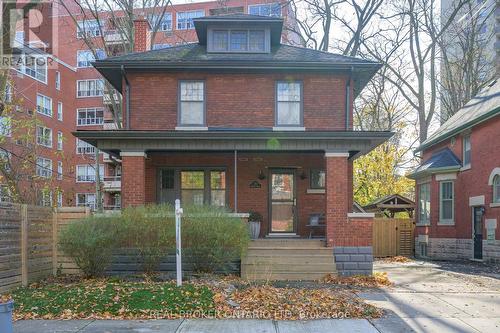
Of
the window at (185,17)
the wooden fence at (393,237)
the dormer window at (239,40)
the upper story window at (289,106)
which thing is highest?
the window at (185,17)

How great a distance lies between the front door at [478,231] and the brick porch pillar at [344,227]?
816cm

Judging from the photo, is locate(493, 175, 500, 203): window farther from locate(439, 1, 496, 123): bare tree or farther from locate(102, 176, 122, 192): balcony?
locate(102, 176, 122, 192): balcony

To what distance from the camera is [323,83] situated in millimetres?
17062

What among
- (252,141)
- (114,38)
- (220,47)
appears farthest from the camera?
(114,38)

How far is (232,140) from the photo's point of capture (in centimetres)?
1456

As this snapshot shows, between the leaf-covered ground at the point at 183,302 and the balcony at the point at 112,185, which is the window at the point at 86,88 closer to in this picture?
the balcony at the point at 112,185

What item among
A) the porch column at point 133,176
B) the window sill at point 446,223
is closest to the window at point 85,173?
the window sill at point 446,223

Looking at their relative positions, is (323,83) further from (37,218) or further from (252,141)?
(37,218)

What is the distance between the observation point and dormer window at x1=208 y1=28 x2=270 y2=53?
59.1ft

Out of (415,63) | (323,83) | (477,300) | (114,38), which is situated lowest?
(477,300)

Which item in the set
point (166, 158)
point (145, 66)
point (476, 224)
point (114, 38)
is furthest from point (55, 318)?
point (114, 38)

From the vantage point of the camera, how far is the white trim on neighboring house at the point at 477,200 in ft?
63.6

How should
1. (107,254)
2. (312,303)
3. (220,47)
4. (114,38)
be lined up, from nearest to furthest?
(312,303), (107,254), (220,47), (114,38)

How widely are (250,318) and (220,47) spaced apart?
464 inches
